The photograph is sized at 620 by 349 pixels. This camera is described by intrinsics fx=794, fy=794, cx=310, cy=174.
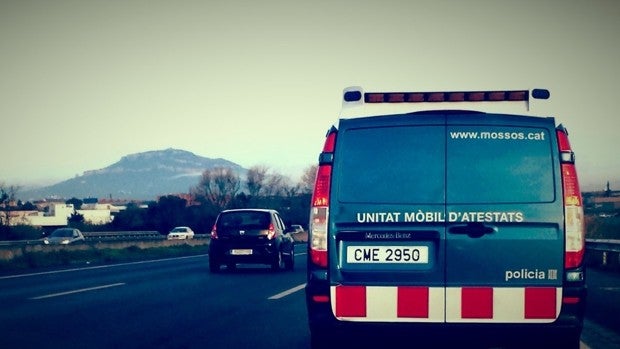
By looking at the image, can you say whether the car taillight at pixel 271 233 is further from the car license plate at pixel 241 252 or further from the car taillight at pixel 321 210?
the car taillight at pixel 321 210

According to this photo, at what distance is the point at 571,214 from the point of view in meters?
5.77

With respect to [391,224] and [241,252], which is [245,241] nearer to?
[241,252]

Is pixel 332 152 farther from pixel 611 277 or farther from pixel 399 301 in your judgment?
pixel 611 277

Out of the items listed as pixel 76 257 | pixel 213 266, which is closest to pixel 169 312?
pixel 213 266

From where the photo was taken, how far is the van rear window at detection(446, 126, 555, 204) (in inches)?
227

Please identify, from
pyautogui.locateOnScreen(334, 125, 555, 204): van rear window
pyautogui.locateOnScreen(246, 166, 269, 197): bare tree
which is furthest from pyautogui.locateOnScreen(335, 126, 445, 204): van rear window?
pyautogui.locateOnScreen(246, 166, 269, 197): bare tree

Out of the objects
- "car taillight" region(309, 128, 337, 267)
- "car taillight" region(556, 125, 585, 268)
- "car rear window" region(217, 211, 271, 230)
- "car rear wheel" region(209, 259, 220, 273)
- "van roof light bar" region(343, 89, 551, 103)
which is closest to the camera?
"car taillight" region(556, 125, 585, 268)

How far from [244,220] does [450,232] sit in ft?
48.9

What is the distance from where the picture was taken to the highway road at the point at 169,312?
8.52 m

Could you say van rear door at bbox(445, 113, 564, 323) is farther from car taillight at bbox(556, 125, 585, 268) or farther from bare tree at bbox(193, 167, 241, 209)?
bare tree at bbox(193, 167, 241, 209)

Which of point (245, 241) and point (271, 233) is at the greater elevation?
point (271, 233)

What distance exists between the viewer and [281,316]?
10664mm

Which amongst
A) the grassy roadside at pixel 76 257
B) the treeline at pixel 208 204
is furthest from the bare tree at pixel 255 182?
the grassy roadside at pixel 76 257

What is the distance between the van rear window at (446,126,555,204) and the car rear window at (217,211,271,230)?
14.6 meters
